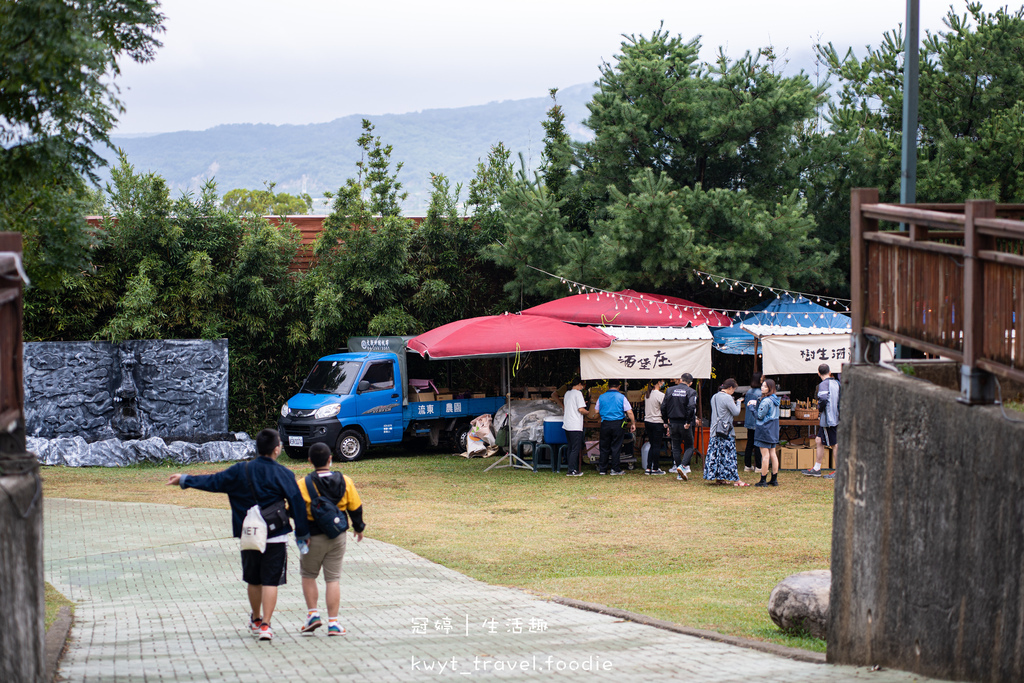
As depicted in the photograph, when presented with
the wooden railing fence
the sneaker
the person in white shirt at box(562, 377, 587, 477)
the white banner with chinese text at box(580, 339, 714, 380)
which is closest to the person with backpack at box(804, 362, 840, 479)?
the white banner with chinese text at box(580, 339, 714, 380)

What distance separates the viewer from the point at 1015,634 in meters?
4.93

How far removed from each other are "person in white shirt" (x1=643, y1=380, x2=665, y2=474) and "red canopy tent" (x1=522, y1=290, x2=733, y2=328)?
4.61 ft

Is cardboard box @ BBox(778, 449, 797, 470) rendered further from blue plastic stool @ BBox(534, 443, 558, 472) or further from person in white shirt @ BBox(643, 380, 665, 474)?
blue plastic stool @ BBox(534, 443, 558, 472)

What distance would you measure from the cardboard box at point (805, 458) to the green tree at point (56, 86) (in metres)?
12.6

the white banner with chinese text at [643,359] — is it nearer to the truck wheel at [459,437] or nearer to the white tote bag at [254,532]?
the truck wheel at [459,437]

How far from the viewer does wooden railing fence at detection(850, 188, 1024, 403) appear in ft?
18.2

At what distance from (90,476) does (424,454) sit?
21.5 feet

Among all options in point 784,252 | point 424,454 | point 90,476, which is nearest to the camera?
point 90,476

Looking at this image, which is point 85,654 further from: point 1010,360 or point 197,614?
point 1010,360

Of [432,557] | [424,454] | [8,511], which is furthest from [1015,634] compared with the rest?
[424,454]

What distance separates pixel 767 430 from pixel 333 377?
8546mm

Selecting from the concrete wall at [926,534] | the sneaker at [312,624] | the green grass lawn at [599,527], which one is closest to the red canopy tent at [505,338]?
the green grass lawn at [599,527]

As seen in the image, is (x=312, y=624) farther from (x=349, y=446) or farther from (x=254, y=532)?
(x=349, y=446)

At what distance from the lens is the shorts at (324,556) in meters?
7.54
